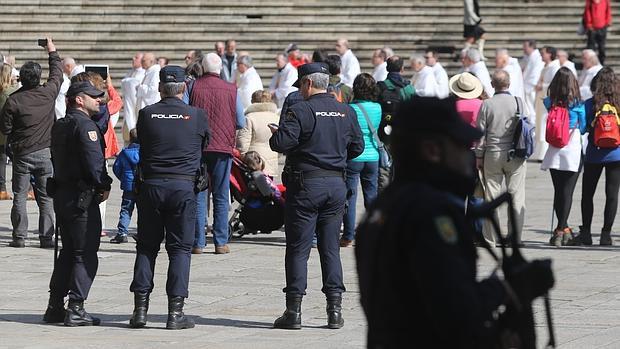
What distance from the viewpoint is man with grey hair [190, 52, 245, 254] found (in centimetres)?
1226

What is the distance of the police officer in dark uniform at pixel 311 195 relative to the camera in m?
9.05

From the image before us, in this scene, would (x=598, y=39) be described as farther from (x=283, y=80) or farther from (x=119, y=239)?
(x=119, y=239)

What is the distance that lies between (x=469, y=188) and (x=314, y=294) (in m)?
6.36

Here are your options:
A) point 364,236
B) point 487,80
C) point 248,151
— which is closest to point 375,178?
point 248,151

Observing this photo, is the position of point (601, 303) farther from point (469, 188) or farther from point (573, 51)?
point (573, 51)

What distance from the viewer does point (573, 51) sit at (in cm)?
2780

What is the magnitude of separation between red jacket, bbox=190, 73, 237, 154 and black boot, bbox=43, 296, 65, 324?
3244 mm

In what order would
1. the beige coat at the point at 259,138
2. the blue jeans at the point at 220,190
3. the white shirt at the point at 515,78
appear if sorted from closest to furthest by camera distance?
1. the blue jeans at the point at 220,190
2. the beige coat at the point at 259,138
3. the white shirt at the point at 515,78

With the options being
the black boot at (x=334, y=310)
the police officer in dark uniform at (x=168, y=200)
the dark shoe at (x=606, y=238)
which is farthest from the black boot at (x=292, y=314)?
the dark shoe at (x=606, y=238)

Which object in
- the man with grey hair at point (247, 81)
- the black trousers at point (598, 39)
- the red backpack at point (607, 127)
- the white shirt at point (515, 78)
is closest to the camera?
the red backpack at point (607, 127)

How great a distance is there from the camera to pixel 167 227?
29.6 feet

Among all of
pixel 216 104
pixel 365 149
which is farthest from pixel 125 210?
pixel 365 149

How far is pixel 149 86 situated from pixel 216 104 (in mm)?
7477

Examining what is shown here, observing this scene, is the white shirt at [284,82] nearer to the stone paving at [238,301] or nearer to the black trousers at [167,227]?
the stone paving at [238,301]
